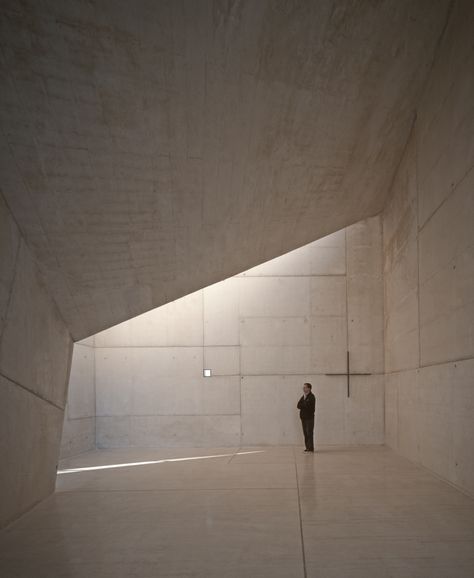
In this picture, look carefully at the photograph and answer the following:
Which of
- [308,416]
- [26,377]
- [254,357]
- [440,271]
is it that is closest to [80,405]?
[254,357]

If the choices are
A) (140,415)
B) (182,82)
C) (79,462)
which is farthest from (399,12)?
(140,415)

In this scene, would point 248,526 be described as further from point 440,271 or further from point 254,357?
point 254,357

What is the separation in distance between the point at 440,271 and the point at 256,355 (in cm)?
505

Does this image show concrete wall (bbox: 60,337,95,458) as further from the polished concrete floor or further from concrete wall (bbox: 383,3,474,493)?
concrete wall (bbox: 383,3,474,493)

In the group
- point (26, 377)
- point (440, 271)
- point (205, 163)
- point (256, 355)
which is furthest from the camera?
point (256, 355)

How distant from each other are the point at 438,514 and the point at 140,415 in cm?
710

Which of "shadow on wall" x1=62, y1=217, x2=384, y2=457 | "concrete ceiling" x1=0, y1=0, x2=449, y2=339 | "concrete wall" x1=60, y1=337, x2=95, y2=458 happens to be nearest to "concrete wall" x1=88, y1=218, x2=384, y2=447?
"shadow on wall" x1=62, y1=217, x2=384, y2=457

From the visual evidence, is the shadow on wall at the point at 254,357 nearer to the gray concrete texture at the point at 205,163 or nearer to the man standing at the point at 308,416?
the man standing at the point at 308,416

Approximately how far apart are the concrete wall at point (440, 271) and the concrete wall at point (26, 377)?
379 centimetres

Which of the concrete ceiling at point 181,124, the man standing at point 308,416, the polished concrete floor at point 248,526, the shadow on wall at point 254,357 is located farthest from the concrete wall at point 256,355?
the polished concrete floor at point 248,526

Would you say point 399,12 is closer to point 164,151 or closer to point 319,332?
point 164,151

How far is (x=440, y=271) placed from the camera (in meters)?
6.75

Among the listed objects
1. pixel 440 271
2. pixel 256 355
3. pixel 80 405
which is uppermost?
pixel 440 271

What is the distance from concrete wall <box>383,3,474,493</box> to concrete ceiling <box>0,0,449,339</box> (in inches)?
21.8
